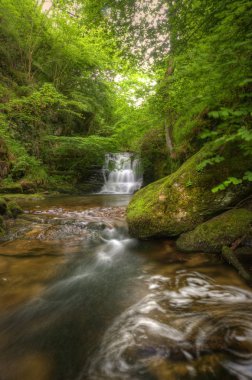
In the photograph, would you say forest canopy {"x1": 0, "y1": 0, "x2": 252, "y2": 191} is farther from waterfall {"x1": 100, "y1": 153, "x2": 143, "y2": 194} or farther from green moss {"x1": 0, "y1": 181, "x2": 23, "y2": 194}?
waterfall {"x1": 100, "y1": 153, "x2": 143, "y2": 194}

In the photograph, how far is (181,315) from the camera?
6.38 feet

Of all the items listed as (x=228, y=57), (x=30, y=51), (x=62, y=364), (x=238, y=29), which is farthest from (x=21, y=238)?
(x=30, y=51)

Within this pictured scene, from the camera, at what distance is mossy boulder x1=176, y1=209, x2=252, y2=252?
122 inches

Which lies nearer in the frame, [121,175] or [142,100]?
[142,100]

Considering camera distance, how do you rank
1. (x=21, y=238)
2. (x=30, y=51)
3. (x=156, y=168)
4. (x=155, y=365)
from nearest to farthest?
(x=155, y=365), (x=21, y=238), (x=156, y=168), (x=30, y=51)

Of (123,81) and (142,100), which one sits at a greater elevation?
(123,81)

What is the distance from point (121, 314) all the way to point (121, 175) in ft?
36.5

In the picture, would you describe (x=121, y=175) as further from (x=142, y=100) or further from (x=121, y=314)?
(x=121, y=314)

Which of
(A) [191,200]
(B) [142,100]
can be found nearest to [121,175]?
(B) [142,100]

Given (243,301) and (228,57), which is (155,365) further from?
(228,57)

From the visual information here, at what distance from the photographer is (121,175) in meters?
13.0

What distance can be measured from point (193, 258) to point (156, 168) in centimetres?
792

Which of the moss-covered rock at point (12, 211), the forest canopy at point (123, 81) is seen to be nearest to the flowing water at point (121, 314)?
the forest canopy at point (123, 81)

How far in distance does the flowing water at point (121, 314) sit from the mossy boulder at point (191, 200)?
1.16ft
